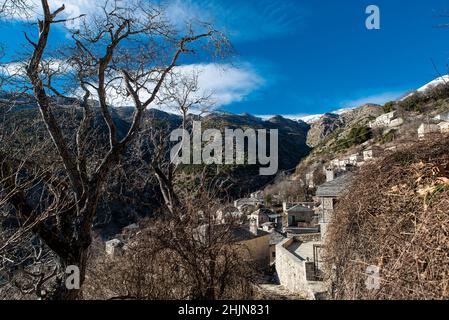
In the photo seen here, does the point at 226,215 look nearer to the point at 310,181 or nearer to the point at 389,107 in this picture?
the point at 310,181

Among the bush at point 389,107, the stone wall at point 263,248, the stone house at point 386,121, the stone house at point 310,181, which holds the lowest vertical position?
the stone wall at point 263,248

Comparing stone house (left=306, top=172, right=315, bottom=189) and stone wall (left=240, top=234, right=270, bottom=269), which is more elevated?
stone house (left=306, top=172, right=315, bottom=189)

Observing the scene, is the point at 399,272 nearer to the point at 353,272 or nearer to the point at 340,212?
Answer: the point at 353,272

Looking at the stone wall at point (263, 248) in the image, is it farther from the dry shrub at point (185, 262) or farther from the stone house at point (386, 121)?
the stone house at point (386, 121)

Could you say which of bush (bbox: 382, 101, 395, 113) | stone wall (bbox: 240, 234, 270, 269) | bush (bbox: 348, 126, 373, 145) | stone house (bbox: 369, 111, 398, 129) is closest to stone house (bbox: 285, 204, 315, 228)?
stone wall (bbox: 240, 234, 270, 269)

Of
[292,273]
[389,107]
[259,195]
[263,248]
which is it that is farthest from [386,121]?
[292,273]

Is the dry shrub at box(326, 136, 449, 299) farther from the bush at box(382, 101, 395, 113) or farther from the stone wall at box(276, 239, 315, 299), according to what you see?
the bush at box(382, 101, 395, 113)

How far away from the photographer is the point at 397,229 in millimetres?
4441

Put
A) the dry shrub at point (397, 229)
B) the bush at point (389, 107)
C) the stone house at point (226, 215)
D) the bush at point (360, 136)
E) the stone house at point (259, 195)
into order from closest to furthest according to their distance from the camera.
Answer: the dry shrub at point (397, 229)
the stone house at point (226, 215)
the stone house at point (259, 195)
the bush at point (360, 136)
the bush at point (389, 107)

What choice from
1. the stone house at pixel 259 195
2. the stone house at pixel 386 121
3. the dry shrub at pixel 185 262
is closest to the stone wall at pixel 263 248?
the dry shrub at pixel 185 262

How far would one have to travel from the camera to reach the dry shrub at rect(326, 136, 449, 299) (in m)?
3.75

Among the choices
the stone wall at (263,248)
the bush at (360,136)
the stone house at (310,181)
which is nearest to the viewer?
the stone wall at (263,248)

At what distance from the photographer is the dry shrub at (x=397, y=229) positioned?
3.75 m

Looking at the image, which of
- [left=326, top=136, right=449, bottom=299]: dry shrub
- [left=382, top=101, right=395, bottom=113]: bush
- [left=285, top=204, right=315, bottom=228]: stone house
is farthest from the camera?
[left=382, top=101, right=395, bottom=113]: bush
